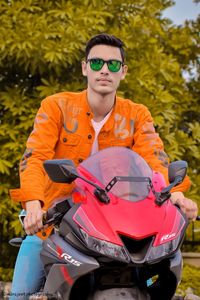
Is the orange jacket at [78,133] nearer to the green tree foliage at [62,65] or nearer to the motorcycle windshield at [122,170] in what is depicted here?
the motorcycle windshield at [122,170]

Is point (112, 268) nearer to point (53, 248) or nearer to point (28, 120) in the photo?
point (53, 248)

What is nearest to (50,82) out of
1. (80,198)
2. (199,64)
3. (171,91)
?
(171,91)

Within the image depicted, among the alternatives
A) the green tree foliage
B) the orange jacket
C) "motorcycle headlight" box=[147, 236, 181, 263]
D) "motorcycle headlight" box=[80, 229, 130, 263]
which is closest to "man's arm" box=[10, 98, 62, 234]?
the orange jacket

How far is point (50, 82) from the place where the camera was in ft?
24.9

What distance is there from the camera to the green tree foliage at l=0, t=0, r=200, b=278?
24.1 feet

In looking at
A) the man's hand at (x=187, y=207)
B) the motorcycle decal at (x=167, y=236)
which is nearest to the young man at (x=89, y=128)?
the man's hand at (x=187, y=207)

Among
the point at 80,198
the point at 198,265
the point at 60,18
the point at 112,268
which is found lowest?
the point at 198,265

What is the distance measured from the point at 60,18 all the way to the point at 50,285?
543cm

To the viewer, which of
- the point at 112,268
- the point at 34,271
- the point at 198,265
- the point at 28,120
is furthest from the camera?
the point at 198,265

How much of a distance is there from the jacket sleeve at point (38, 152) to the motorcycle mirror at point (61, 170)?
24cm

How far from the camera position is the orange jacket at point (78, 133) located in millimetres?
3414

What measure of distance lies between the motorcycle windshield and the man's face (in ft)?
1.78

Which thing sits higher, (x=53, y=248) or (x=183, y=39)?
(x=183, y=39)

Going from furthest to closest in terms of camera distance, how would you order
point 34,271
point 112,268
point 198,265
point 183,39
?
point 183,39 < point 198,265 < point 34,271 < point 112,268
